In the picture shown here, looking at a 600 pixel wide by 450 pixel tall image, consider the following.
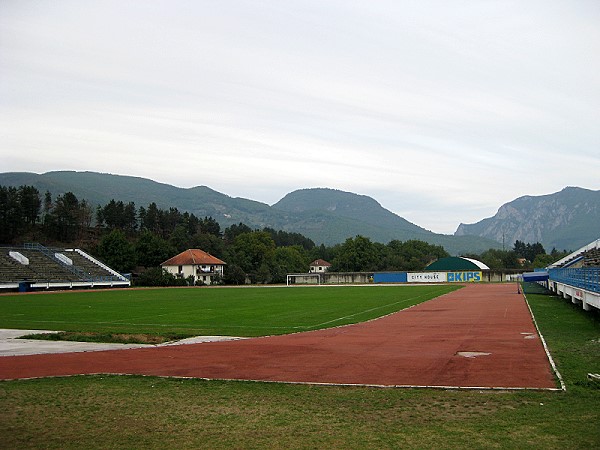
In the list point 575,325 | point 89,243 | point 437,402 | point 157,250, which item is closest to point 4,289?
point 157,250

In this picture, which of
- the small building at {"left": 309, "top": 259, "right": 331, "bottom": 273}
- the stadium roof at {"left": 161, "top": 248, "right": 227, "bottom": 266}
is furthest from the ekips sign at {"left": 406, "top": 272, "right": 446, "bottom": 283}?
the small building at {"left": 309, "top": 259, "right": 331, "bottom": 273}

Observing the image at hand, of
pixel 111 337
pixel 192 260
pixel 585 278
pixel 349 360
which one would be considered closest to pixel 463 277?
pixel 192 260

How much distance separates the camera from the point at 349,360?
16.1 meters

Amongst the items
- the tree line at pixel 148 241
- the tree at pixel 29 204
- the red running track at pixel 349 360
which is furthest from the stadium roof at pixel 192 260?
the red running track at pixel 349 360

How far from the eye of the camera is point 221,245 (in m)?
127

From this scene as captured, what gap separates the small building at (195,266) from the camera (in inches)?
4158

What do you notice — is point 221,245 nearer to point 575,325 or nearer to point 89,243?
point 89,243

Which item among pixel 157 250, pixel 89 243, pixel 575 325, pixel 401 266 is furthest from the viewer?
pixel 401 266

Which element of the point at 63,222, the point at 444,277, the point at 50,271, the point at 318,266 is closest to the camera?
the point at 50,271

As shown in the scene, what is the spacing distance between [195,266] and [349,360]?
302ft

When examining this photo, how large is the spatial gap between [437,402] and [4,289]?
7010cm

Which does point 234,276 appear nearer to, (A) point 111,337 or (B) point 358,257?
(B) point 358,257

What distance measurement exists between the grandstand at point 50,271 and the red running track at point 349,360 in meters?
58.8

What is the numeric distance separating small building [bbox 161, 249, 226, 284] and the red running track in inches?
3315
